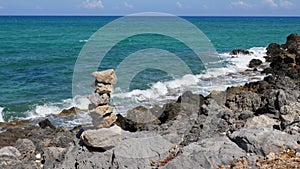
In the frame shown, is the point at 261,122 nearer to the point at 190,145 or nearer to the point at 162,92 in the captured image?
the point at 190,145

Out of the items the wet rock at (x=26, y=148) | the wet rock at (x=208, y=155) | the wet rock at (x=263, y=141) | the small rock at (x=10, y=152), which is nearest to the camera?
the wet rock at (x=208, y=155)

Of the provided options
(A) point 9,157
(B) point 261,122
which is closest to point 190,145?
(B) point 261,122

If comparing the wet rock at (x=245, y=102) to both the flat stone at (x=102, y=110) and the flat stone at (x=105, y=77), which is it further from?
the flat stone at (x=105, y=77)

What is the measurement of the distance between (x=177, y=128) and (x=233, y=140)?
4.08 m

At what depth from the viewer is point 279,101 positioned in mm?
15203

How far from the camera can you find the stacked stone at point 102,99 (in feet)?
34.0

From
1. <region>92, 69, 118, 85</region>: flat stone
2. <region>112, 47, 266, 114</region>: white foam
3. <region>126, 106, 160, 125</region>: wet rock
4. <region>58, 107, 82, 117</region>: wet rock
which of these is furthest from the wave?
<region>92, 69, 118, 85</region>: flat stone

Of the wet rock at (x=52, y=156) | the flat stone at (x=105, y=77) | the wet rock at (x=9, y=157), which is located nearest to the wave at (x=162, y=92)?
the wet rock at (x=9, y=157)

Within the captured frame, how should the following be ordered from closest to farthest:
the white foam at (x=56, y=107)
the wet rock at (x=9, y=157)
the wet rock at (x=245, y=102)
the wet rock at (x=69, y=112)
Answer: the wet rock at (x=9, y=157)
the wet rock at (x=245, y=102)
the wet rock at (x=69, y=112)
the white foam at (x=56, y=107)

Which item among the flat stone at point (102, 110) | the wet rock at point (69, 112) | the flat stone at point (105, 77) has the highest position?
the flat stone at point (105, 77)

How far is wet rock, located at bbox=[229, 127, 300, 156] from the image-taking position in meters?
9.16

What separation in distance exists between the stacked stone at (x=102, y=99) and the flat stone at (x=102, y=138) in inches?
15.2

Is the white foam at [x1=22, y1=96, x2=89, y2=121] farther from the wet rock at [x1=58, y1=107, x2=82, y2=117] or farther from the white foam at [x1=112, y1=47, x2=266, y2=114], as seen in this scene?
the white foam at [x1=112, y1=47, x2=266, y2=114]

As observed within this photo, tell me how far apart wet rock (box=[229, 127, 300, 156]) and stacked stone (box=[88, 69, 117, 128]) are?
125 inches
